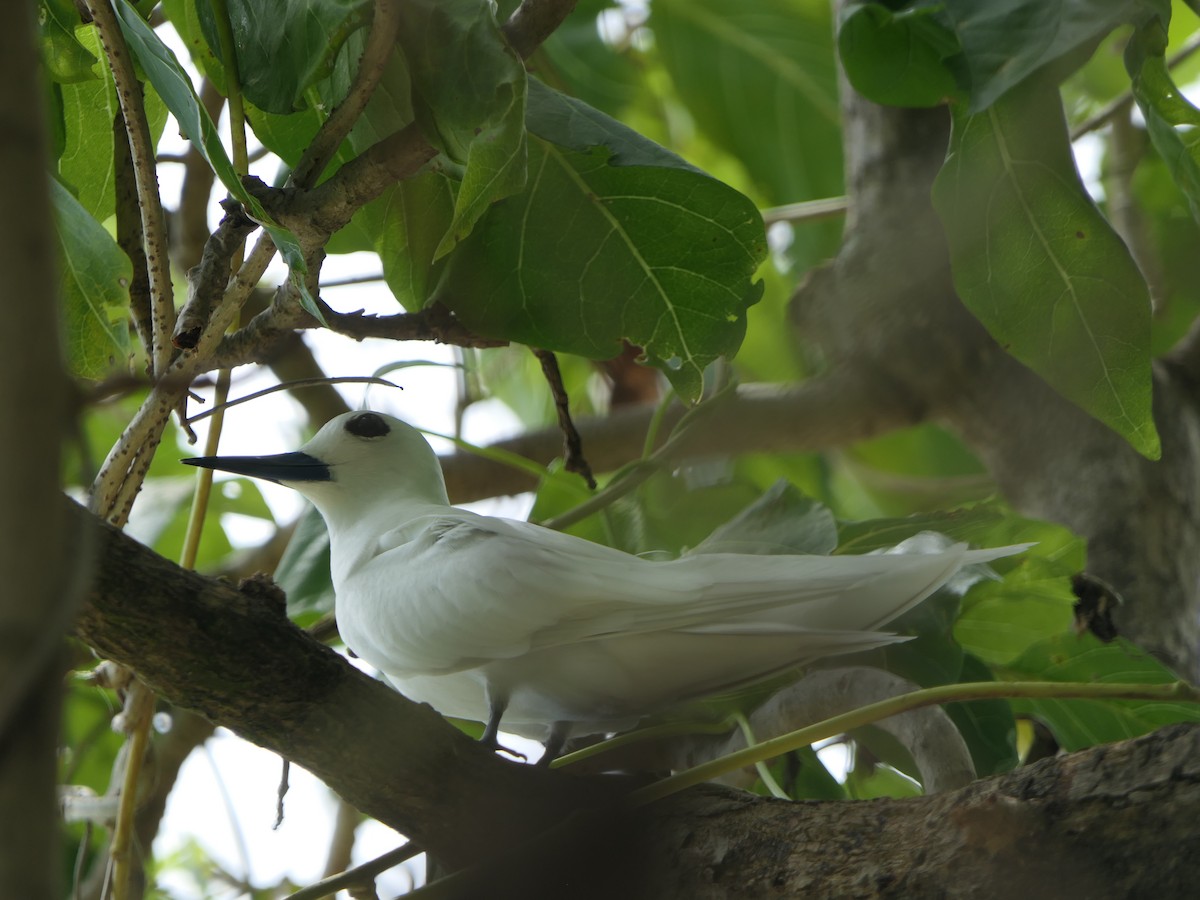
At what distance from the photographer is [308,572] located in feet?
5.25

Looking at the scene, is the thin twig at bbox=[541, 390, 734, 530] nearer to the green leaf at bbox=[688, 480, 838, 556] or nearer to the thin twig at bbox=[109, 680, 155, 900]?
the green leaf at bbox=[688, 480, 838, 556]

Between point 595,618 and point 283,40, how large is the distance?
530mm

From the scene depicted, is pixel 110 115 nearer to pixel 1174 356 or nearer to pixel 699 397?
pixel 699 397

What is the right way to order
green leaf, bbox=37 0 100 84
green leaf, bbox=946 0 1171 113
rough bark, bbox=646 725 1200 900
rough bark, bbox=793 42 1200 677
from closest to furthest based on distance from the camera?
rough bark, bbox=646 725 1200 900 → green leaf, bbox=946 0 1171 113 → green leaf, bbox=37 0 100 84 → rough bark, bbox=793 42 1200 677

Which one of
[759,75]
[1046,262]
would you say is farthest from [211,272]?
[759,75]

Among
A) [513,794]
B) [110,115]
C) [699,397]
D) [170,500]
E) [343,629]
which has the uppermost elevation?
[170,500]

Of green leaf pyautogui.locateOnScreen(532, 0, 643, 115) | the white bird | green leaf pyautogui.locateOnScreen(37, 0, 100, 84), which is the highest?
green leaf pyautogui.locateOnScreen(532, 0, 643, 115)

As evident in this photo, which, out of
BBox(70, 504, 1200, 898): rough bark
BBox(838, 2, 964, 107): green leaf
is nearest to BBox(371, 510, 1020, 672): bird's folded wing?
BBox(70, 504, 1200, 898): rough bark

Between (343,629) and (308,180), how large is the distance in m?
0.44

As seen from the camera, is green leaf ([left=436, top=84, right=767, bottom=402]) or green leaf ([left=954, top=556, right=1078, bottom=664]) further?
green leaf ([left=954, top=556, right=1078, bottom=664])

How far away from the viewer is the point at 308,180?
35.4 inches

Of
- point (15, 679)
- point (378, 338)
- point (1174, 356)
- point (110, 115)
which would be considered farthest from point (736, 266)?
point (1174, 356)

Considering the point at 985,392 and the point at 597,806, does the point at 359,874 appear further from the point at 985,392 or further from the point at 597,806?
the point at 985,392

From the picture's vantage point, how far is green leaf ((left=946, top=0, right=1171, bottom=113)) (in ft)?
3.24
